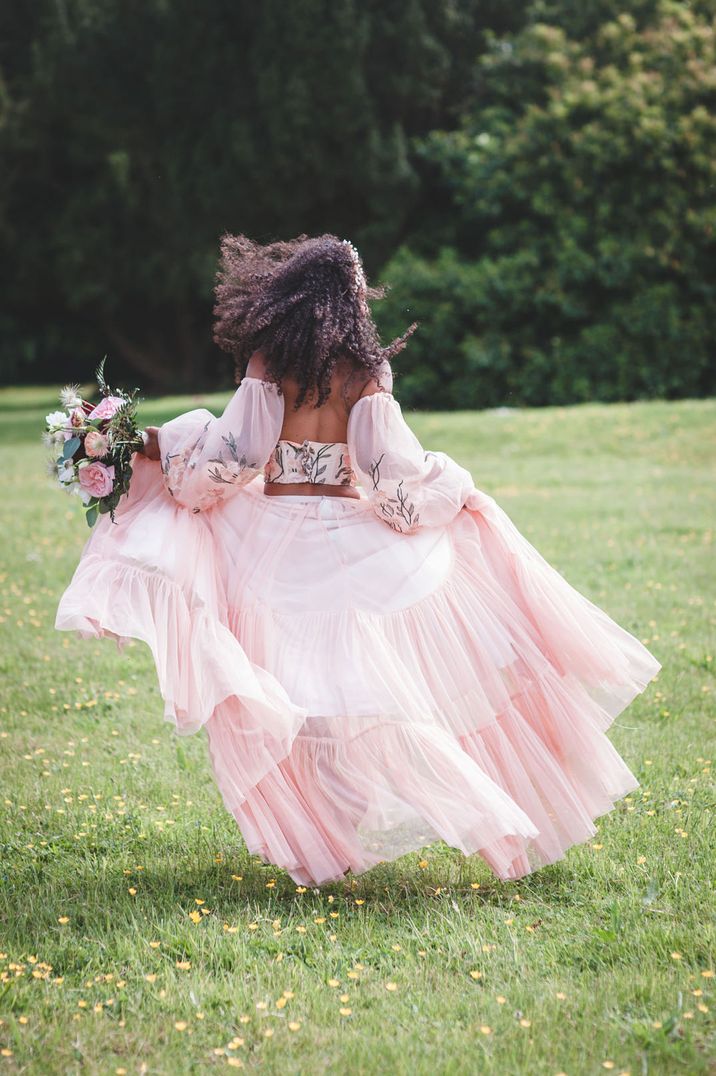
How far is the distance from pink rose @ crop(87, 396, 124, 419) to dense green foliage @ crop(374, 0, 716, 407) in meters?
20.4

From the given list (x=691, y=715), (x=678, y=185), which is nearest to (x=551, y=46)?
(x=678, y=185)

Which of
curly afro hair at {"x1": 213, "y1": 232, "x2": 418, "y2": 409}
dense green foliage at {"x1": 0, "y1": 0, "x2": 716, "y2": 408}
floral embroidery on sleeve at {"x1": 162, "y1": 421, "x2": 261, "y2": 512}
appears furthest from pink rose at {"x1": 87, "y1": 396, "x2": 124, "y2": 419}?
dense green foliage at {"x1": 0, "y1": 0, "x2": 716, "y2": 408}

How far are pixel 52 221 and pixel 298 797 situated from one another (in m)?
28.9

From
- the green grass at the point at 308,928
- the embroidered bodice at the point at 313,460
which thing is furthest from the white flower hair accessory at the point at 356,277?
the green grass at the point at 308,928

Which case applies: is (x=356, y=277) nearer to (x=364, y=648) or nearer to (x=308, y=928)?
(x=364, y=648)

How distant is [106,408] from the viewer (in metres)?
4.45

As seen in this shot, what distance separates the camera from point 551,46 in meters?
25.4

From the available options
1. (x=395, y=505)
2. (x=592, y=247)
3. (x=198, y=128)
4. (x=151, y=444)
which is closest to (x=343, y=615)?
(x=395, y=505)

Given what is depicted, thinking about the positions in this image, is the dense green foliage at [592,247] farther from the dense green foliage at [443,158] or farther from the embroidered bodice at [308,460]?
the embroidered bodice at [308,460]

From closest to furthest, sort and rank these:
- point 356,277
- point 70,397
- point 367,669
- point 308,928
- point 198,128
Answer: point 308,928
point 367,669
point 356,277
point 70,397
point 198,128

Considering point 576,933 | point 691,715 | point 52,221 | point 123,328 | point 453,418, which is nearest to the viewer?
point 576,933

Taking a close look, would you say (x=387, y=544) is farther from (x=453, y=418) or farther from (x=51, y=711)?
(x=453, y=418)

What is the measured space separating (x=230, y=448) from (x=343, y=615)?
71 cm

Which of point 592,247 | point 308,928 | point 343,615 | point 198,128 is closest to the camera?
point 308,928
